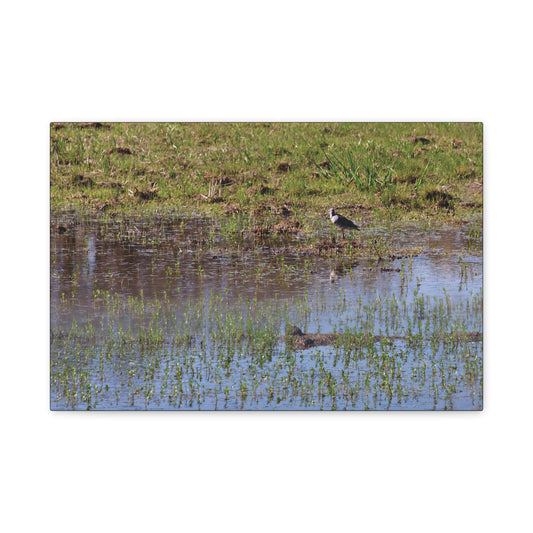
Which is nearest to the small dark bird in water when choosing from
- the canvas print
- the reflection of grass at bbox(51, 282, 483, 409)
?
the canvas print

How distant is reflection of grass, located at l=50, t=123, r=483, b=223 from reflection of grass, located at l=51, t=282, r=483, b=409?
2.30 feet

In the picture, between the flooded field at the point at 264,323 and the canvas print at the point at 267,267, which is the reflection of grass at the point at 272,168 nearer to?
the canvas print at the point at 267,267

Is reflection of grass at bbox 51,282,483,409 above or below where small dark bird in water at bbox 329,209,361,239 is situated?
below

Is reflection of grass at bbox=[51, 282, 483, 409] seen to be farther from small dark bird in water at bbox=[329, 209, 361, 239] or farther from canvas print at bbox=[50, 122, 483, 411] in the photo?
small dark bird in water at bbox=[329, 209, 361, 239]

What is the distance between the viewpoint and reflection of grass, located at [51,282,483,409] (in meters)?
6.47

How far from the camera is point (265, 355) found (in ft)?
21.6

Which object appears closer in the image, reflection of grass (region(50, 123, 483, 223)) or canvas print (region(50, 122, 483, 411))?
canvas print (region(50, 122, 483, 411))

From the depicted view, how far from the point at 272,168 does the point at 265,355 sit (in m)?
1.34

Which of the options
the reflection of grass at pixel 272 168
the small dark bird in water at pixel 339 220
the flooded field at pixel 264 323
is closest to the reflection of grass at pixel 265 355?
the flooded field at pixel 264 323


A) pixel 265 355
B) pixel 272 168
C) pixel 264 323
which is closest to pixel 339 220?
pixel 272 168

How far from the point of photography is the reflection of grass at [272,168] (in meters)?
6.71

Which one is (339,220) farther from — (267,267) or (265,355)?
(265,355)

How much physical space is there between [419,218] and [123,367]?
2.31 m
